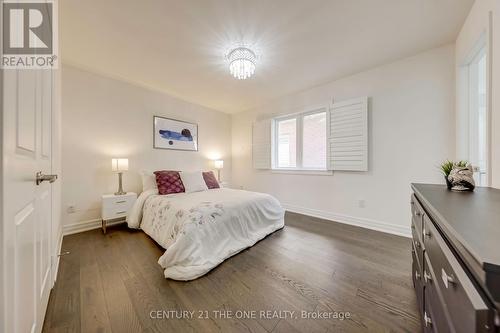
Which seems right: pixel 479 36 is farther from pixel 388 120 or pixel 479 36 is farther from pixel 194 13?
pixel 194 13

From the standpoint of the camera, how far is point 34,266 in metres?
0.91

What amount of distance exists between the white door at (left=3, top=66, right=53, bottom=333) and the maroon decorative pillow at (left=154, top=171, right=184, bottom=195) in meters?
1.88

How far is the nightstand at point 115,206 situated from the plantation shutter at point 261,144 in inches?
100.0

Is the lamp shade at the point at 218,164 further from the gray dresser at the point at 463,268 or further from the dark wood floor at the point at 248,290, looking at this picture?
the gray dresser at the point at 463,268

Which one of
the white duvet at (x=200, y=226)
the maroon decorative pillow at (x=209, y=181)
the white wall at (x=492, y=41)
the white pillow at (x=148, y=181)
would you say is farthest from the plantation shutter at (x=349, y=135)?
the white pillow at (x=148, y=181)

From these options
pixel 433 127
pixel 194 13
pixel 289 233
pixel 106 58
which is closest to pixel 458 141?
pixel 433 127

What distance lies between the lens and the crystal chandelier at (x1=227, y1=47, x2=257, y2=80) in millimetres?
2178

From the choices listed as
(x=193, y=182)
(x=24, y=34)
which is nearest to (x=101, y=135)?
(x=193, y=182)

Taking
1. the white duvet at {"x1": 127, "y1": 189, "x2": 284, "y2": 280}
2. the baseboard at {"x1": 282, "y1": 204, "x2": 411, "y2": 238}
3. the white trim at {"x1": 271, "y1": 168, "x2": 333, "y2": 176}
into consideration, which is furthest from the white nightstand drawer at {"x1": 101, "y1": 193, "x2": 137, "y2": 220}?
the baseboard at {"x1": 282, "y1": 204, "x2": 411, "y2": 238}

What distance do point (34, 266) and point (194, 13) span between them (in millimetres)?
2147

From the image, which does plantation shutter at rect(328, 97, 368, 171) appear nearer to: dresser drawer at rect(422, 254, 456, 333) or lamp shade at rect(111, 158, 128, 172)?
dresser drawer at rect(422, 254, 456, 333)

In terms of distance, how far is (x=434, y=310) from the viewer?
2.48 ft

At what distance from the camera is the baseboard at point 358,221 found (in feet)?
8.20

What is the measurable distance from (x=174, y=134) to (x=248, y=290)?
10.6 feet
